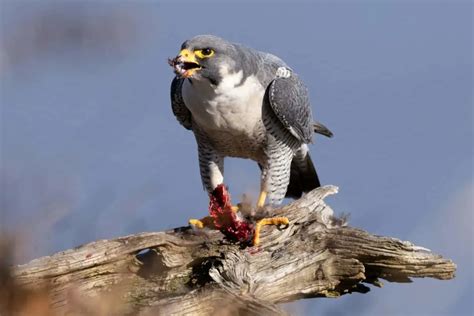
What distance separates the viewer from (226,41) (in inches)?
225

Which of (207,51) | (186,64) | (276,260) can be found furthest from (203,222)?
(207,51)

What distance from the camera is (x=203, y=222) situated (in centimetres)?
554

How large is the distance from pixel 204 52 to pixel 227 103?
562mm

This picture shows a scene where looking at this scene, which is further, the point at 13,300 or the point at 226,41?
the point at 226,41

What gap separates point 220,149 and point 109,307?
5760 millimetres

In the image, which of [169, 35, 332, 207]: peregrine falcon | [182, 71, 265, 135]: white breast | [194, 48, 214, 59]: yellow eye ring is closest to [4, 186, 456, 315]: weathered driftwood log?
[169, 35, 332, 207]: peregrine falcon

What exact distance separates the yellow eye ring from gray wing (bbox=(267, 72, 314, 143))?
2.82ft

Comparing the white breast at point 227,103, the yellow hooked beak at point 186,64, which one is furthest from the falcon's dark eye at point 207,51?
the white breast at point 227,103

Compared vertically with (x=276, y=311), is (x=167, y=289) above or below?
above

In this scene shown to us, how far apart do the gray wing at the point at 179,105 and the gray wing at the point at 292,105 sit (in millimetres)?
873

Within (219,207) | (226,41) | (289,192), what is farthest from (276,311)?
(289,192)

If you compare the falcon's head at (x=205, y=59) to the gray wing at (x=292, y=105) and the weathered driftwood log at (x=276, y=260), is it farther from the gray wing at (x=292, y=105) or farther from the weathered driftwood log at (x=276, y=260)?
the weathered driftwood log at (x=276, y=260)

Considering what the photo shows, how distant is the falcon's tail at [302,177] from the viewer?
23.6 feet

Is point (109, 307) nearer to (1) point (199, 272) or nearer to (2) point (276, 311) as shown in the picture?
(2) point (276, 311)
